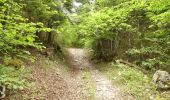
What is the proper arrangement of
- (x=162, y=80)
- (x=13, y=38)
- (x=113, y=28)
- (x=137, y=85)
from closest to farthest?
(x=13, y=38) < (x=162, y=80) < (x=137, y=85) < (x=113, y=28)

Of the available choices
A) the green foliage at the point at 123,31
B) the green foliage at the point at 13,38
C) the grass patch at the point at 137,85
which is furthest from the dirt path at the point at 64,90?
the green foliage at the point at 123,31

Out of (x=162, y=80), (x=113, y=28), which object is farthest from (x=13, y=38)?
(x=113, y=28)

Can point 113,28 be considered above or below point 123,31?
above

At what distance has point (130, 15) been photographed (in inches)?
725

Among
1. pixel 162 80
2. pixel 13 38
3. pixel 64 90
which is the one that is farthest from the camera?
pixel 162 80

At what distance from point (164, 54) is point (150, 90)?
252 cm

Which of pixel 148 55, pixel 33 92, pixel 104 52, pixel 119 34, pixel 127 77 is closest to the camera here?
pixel 33 92

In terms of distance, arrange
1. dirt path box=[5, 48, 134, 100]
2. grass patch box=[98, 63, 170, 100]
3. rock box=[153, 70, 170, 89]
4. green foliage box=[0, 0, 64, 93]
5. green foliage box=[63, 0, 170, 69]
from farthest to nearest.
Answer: green foliage box=[63, 0, 170, 69]
rock box=[153, 70, 170, 89]
grass patch box=[98, 63, 170, 100]
dirt path box=[5, 48, 134, 100]
green foliage box=[0, 0, 64, 93]

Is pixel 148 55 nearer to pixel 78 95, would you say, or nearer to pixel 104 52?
pixel 104 52

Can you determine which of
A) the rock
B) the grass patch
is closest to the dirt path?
the grass patch

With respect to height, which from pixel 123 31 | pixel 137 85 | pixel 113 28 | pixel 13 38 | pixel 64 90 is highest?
pixel 13 38

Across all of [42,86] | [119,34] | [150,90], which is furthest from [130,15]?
[42,86]

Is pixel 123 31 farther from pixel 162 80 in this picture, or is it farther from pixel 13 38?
pixel 13 38

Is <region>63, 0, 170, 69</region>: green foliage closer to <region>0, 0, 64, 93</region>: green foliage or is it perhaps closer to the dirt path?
the dirt path
